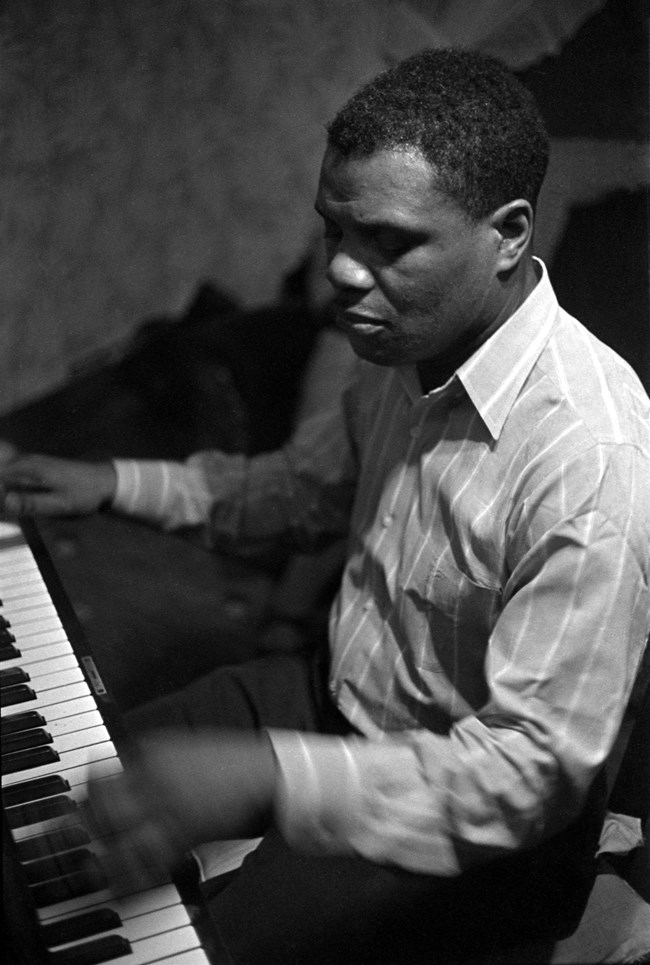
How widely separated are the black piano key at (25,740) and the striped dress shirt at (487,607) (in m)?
0.24

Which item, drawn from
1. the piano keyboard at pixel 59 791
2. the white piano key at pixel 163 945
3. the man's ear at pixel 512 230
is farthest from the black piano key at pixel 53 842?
the man's ear at pixel 512 230

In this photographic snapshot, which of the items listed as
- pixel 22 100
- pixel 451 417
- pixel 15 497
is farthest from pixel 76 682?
pixel 22 100

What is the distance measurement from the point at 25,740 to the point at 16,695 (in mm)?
70

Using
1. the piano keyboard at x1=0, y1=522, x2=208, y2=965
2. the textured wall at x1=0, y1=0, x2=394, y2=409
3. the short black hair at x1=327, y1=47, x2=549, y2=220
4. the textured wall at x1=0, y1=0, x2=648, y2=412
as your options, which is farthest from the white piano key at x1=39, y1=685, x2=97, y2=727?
the textured wall at x1=0, y1=0, x2=394, y2=409

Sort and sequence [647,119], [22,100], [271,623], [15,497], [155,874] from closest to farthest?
1. [155,874]
2. [647,119]
3. [15,497]
4. [22,100]
5. [271,623]

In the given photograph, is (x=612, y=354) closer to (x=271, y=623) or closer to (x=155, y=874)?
(x=155, y=874)

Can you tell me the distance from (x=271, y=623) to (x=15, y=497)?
0.76m

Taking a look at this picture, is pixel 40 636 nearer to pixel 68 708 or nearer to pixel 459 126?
pixel 68 708

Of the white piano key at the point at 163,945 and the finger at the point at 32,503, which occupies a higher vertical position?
the finger at the point at 32,503

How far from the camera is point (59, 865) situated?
88cm

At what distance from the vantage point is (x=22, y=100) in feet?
5.74

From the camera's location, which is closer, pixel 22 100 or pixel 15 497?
pixel 15 497

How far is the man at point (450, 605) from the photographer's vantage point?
0.94 metres

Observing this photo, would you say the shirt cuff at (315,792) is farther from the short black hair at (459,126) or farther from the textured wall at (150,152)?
the textured wall at (150,152)
